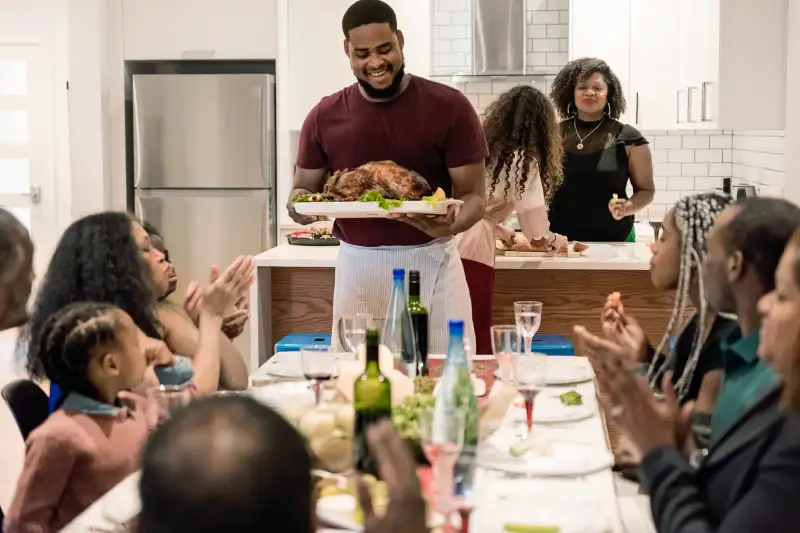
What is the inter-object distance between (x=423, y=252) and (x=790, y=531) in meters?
1.96

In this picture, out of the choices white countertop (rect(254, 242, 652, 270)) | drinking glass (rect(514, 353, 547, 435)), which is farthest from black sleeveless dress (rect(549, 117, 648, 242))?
drinking glass (rect(514, 353, 547, 435))

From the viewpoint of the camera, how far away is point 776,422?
1.52 m

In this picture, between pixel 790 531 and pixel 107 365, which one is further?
pixel 107 365

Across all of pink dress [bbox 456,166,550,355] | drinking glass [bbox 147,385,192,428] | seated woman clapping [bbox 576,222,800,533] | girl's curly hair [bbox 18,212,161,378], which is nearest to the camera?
seated woman clapping [bbox 576,222,800,533]

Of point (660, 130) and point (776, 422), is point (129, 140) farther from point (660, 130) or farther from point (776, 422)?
point (776, 422)

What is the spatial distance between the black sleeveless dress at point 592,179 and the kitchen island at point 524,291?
557 millimetres

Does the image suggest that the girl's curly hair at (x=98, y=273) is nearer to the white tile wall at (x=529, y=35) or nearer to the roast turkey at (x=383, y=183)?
the roast turkey at (x=383, y=183)

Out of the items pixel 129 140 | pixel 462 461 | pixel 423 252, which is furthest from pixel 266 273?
pixel 462 461

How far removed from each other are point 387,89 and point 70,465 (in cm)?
168

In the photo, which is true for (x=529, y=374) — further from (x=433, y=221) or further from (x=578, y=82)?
(x=578, y=82)

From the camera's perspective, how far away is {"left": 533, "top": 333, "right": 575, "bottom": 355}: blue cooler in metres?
3.72

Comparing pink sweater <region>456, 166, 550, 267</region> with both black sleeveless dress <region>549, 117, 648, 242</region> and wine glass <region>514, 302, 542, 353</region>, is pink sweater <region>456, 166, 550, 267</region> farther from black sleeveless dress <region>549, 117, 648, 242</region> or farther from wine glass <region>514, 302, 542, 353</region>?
wine glass <region>514, 302, 542, 353</region>

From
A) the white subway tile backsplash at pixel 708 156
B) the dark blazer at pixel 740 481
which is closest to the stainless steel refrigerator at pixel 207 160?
the white subway tile backsplash at pixel 708 156

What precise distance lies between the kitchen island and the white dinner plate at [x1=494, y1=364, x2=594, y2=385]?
4.29ft
